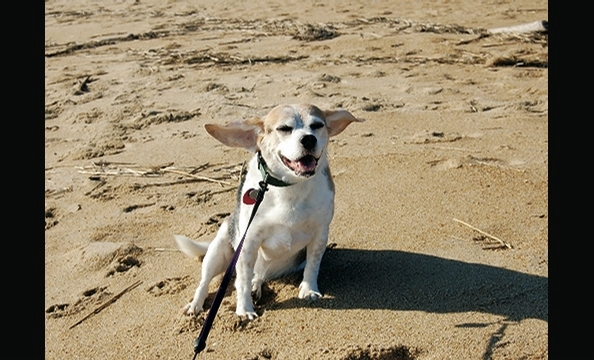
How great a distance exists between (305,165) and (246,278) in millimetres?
741

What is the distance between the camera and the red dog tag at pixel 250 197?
4453 millimetres

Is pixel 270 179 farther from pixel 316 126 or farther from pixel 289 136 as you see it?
pixel 316 126

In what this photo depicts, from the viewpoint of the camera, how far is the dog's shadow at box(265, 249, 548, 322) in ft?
14.6

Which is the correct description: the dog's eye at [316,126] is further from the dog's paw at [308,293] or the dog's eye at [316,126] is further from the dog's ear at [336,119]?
the dog's paw at [308,293]

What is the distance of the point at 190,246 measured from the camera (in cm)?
507

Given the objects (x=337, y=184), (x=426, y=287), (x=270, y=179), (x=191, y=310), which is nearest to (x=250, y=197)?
(x=270, y=179)

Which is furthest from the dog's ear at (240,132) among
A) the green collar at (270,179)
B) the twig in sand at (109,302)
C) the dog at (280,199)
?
the twig in sand at (109,302)

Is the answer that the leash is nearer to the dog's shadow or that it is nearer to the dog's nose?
the dog's nose

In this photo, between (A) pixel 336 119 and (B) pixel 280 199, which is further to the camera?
(A) pixel 336 119

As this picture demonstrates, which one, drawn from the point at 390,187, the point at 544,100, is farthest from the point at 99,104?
the point at 544,100

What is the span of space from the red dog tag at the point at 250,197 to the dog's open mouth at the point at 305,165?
30 cm

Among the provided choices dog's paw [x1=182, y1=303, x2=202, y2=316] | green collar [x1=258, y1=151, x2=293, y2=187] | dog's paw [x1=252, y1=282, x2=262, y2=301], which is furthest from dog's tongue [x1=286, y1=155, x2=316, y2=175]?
dog's paw [x1=182, y1=303, x2=202, y2=316]

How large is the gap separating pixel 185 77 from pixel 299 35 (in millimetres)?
2322

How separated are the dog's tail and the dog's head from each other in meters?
0.80
